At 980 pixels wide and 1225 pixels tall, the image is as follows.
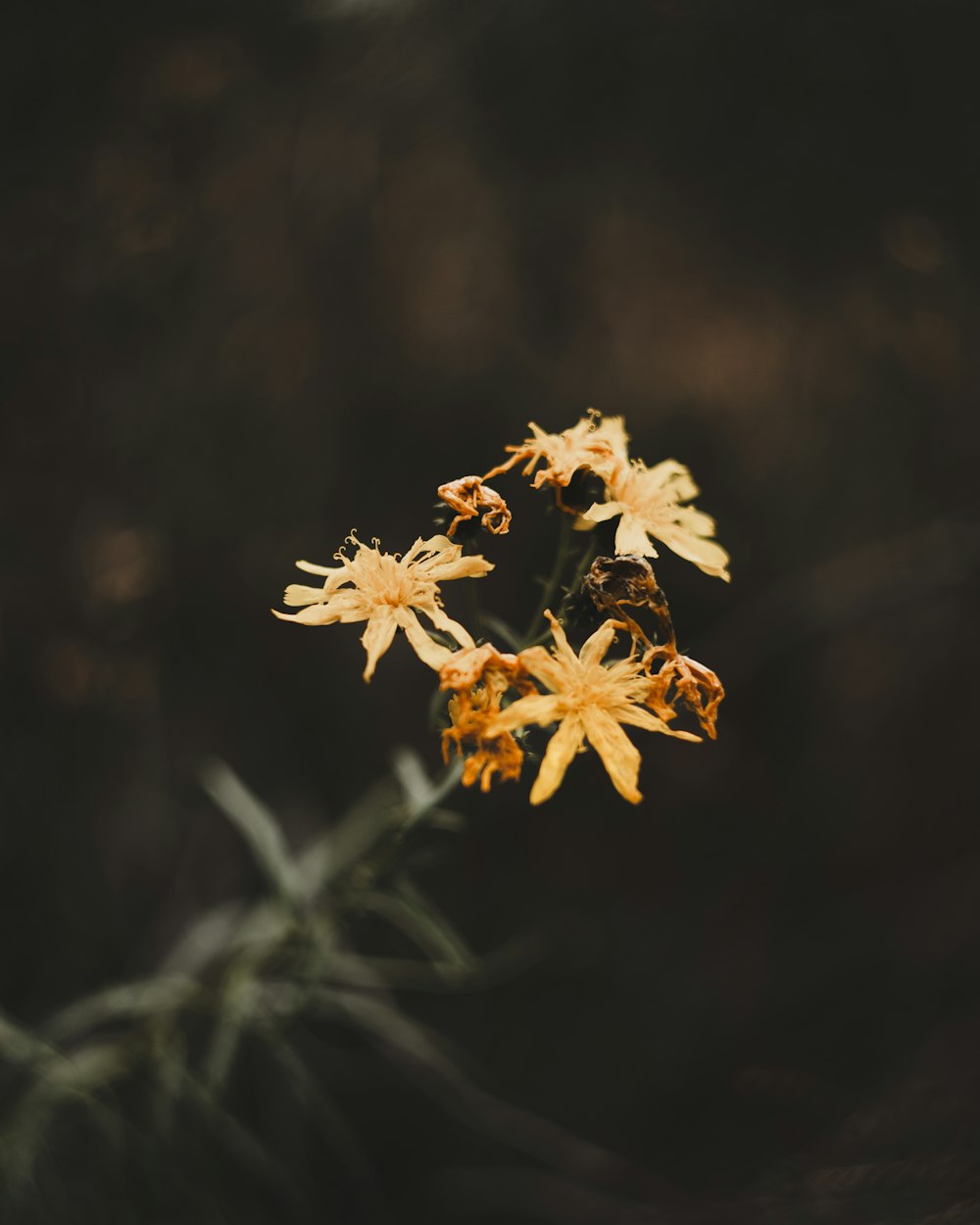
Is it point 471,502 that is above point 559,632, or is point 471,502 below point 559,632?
above

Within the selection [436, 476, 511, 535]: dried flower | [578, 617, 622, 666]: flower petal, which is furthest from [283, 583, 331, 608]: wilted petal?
[578, 617, 622, 666]: flower petal

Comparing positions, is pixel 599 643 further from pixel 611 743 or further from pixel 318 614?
pixel 318 614

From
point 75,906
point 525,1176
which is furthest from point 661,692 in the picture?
point 75,906

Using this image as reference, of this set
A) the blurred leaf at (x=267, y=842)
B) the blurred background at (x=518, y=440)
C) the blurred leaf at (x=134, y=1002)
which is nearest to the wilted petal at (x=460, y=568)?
the blurred leaf at (x=267, y=842)

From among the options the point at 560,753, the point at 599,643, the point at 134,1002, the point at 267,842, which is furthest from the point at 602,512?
the point at 134,1002

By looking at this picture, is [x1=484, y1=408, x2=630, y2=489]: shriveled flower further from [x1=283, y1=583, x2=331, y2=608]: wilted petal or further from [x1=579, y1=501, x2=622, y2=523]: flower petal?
[x1=283, y1=583, x2=331, y2=608]: wilted petal

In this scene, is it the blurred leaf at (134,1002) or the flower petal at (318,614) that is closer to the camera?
the flower petal at (318,614)

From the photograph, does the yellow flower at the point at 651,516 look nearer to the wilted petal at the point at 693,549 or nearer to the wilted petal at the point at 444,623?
the wilted petal at the point at 693,549
